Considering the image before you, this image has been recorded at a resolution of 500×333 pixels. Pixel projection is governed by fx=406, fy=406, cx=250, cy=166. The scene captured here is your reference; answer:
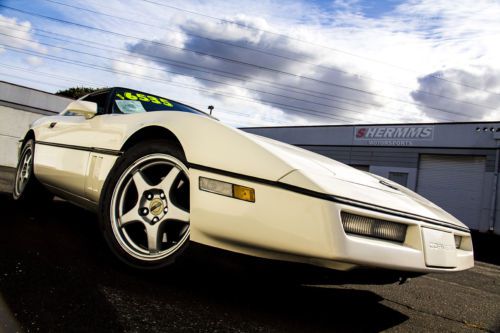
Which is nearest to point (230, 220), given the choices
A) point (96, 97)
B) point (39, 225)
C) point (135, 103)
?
point (135, 103)

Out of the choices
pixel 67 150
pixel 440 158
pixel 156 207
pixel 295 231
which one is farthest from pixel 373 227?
pixel 440 158

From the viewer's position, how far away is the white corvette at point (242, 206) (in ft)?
5.48

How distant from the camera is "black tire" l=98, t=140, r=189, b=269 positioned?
2072mm

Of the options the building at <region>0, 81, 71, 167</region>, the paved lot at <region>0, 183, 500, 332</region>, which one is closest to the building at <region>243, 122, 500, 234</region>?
the building at <region>0, 81, 71, 167</region>

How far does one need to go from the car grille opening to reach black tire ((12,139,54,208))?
3.17 metres

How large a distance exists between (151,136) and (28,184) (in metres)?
2.21

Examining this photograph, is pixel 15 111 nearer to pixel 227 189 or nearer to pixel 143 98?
pixel 143 98

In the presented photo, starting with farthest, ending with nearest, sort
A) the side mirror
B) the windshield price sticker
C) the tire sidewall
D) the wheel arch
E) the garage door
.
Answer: the garage door < the tire sidewall < the windshield price sticker < the side mirror < the wheel arch

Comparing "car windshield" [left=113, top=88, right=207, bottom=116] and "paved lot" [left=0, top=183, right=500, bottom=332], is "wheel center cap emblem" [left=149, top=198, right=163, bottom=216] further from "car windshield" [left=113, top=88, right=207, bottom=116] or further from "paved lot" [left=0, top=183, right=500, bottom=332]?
"car windshield" [left=113, top=88, right=207, bottom=116]

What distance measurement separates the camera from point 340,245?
1615mm

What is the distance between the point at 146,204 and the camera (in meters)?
2.20

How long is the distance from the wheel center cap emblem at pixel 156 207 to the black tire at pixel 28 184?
2.16 meters

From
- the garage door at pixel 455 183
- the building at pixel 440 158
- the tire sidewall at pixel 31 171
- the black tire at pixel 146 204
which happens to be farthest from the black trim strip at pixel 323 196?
the garage door at pixel 455 183

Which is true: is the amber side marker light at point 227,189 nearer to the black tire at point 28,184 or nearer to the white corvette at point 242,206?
the white corvette at point 242,206
